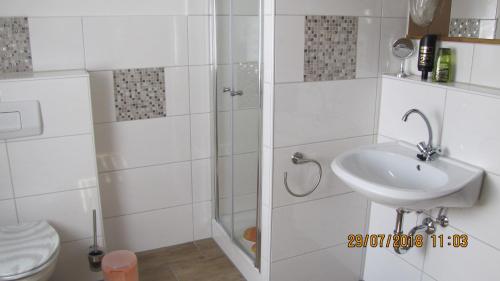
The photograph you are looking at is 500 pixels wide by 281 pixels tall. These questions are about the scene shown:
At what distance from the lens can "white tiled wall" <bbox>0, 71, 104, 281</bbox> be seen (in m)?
2.02

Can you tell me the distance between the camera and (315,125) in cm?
206

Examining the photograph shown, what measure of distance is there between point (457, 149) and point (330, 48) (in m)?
0.66

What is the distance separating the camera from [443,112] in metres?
1.89

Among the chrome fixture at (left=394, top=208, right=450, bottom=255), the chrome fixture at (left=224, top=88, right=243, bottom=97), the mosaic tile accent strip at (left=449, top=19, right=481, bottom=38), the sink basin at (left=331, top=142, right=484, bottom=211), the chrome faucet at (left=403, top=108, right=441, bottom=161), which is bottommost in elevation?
the chrome fixture at (left=394, top=208, right=450, bottom=255)

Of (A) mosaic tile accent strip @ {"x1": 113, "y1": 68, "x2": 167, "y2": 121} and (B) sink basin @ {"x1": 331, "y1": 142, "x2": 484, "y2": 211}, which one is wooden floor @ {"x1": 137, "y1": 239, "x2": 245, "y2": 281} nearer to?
(A) mosaic tile accent strip @ {"x1": 113, "y1": 68, "x2": 167, "y2": 121}

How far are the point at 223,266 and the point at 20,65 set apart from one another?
4.61 ft

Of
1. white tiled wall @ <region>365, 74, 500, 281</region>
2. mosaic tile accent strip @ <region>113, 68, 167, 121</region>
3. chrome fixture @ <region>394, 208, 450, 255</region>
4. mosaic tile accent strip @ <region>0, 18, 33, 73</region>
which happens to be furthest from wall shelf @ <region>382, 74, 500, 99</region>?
mosaic tile accent strip @ <region>0, 18, 33, 73</region>

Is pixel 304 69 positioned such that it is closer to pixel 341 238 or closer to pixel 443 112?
pixel 443 112

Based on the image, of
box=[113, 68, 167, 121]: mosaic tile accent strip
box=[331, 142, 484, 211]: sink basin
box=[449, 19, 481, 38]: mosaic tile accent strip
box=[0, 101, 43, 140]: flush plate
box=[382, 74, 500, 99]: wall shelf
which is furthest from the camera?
box=[113, 68, 167, 121]: mosaic tile accent strip

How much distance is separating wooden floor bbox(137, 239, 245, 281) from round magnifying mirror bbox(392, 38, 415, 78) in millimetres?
1314

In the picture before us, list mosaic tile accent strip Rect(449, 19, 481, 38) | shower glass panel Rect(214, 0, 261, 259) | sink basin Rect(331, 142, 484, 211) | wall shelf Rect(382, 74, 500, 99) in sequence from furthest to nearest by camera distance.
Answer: shower glass panel Rect(214, 0, 261, 259)
mosaic tile accent strip Rect(449, 19, 481, 38)
wall shelf Rect(382, 74, 500, 99)
sink basin Rect(331, 142, 484, 211)

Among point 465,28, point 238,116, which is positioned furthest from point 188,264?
point 465,28

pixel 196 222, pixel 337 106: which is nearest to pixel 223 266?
pixel 196 222

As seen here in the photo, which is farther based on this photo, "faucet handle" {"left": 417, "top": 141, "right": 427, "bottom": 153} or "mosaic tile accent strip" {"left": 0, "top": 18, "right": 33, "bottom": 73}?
"mosaic tile accent strip" {"left": 0, "top": 18, "right": 33, "bottom": 73}
